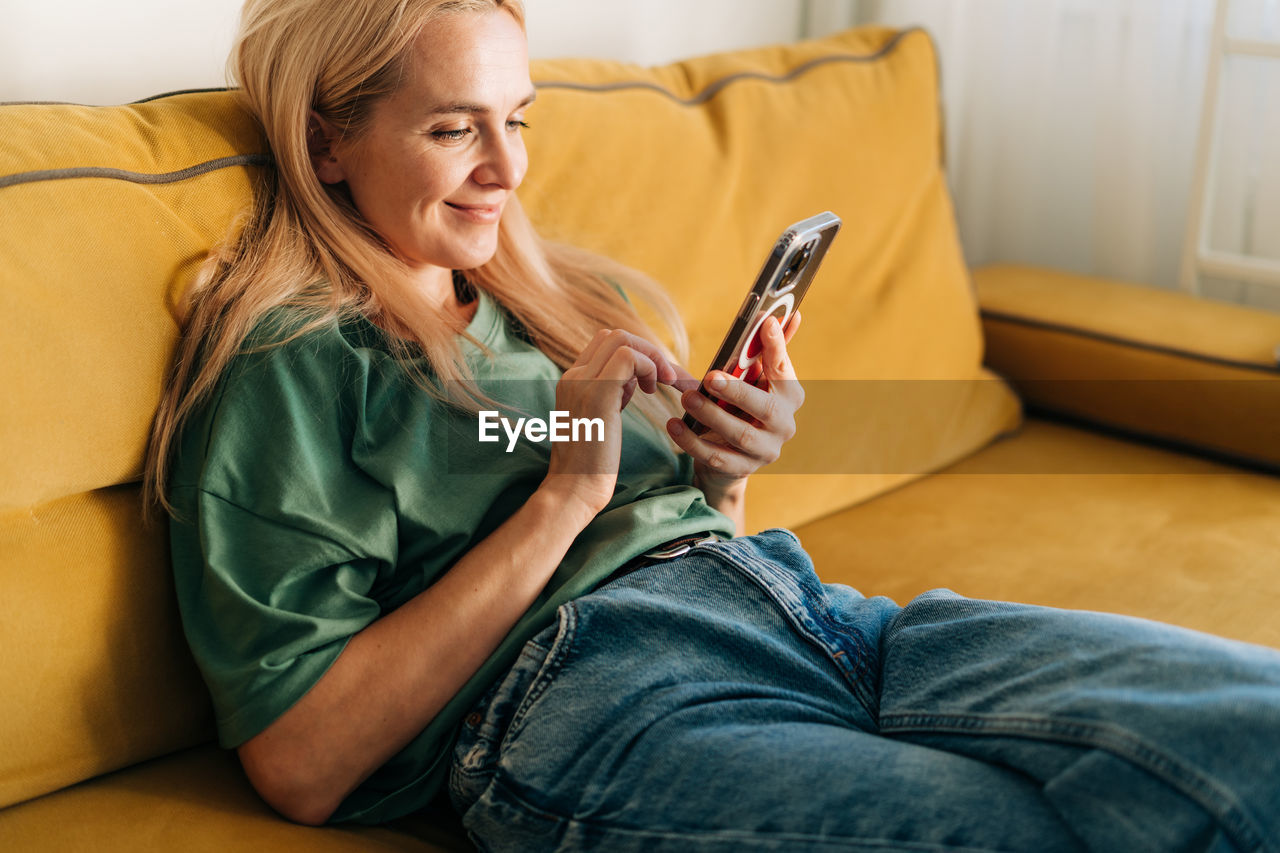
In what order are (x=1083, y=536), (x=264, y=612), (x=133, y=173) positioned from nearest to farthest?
(x=264, y=612)
(x=133, y=173)
(x=1083, y=536)

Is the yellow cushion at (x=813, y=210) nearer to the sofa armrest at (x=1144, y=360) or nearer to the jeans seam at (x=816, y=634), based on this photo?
the sofa armrest at (x=1144, y=360)

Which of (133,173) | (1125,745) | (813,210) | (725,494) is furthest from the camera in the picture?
(813,210)

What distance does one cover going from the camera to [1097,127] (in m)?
2.09

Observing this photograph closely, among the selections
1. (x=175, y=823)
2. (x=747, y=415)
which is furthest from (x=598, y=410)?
(x=175, y=823)

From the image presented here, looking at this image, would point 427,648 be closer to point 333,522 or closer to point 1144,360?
point 333,522

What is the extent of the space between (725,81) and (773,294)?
64 centimetres

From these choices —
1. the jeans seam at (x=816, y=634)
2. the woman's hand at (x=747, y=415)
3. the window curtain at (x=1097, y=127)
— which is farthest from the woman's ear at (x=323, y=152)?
the window curtain at (x=1097, y=127)

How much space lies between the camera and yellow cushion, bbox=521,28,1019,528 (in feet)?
4.55

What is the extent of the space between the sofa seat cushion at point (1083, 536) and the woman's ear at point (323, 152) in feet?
Answer: 2.34

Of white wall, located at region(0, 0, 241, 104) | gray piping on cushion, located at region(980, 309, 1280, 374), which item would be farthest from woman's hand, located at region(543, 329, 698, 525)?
gray piping on cushion, located at region(980, 309, 1280, 374)

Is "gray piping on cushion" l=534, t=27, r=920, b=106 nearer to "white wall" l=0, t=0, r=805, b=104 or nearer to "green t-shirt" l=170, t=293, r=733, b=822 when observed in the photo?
"white wall" l=0, t=0, r=805, b=104

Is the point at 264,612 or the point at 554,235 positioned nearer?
the point at 264,612

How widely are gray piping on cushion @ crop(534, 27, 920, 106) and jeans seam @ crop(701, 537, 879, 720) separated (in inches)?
26.1

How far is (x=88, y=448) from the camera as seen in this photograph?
0.92 metres
